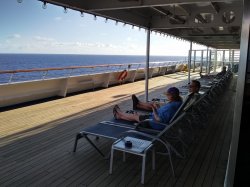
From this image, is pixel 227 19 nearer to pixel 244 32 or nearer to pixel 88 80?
pixel 244 32

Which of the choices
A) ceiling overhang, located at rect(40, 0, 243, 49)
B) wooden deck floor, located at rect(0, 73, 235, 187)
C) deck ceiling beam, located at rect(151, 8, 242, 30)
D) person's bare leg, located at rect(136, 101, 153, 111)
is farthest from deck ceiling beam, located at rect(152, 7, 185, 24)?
wooden deck floor, located at rect(0, 73, 235, 187)

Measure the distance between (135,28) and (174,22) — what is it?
895mm

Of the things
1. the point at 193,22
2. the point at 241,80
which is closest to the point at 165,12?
the point at 193,22

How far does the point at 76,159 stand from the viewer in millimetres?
3502

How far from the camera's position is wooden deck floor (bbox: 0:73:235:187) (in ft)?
9.74

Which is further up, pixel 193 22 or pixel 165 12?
pixel 165 12

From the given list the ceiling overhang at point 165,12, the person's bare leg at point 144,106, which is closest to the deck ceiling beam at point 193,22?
the ceiling overhang at point 165,12

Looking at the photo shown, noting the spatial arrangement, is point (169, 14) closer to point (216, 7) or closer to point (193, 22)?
point (193, 22)

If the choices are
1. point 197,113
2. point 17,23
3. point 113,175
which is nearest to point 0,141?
point 113,175

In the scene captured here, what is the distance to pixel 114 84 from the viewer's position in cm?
1148

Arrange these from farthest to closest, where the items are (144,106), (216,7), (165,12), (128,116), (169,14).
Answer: (169,14) → (165,12) → (216,7) → (144,106) → (128,116)

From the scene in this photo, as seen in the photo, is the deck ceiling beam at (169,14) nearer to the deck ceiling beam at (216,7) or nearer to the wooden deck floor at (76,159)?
the deck ceiling beam at (216,7)

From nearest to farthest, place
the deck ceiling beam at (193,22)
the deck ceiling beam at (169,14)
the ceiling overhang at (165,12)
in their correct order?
the ceiling overhang at (165,12) < the deck ceiling beam at (169,14) < the deck ceiling beam at (193,22)

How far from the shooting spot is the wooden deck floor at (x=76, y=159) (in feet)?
9.74
